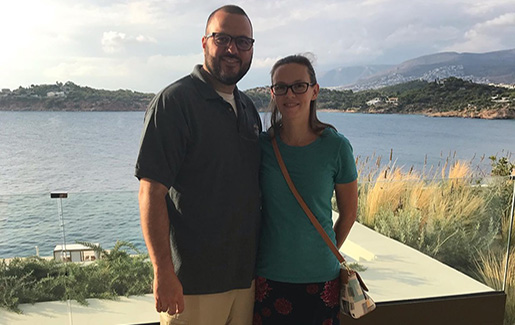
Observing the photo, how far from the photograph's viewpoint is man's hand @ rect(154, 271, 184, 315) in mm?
1492

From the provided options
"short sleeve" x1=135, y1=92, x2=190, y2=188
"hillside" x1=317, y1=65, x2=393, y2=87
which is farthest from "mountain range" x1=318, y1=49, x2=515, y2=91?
"short sleeve" x1=135, y1=92, x2=190, y2=188

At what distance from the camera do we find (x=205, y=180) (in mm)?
1550

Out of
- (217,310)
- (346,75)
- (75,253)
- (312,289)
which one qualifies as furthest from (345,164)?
(346,75)

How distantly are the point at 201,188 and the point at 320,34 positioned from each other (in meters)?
43.1

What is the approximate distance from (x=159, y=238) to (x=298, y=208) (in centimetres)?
47

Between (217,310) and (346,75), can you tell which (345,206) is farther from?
(346,75)

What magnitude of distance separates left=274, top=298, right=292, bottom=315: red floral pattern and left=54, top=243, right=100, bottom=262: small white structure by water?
100cm

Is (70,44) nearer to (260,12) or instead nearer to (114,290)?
(260,12)

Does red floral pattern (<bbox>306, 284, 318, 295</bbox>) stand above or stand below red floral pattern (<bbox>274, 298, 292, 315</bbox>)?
above

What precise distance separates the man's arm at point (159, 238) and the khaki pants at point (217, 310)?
0.39ft

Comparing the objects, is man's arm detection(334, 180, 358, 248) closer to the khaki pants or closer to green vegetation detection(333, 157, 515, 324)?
the khaki pants

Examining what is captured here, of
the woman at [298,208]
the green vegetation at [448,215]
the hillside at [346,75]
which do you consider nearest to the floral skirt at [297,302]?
the woman at [298,208]

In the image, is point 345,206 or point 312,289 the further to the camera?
point 345,206

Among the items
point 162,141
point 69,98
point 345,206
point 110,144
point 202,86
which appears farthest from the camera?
point 110,144
